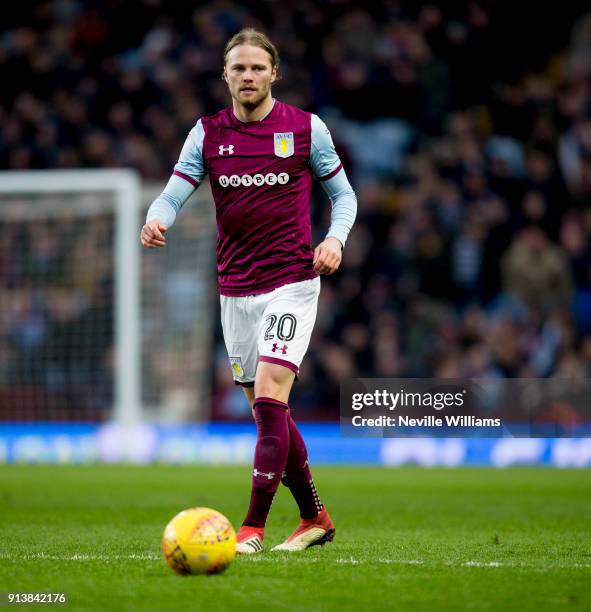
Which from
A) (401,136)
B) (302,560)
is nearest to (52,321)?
(401,136)

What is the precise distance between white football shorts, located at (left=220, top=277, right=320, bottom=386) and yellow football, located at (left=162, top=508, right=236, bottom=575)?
1076mm

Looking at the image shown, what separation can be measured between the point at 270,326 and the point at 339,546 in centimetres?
118

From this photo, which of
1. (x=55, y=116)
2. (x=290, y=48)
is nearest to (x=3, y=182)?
(x=55, y=116)

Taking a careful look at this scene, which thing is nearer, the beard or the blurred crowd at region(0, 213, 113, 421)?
the beard

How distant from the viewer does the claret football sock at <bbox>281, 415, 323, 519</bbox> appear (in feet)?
20.2

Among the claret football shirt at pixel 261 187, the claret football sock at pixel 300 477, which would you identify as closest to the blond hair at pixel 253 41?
the claret football shirt at pixel 261 187

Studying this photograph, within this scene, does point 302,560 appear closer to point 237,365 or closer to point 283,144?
point 237,365

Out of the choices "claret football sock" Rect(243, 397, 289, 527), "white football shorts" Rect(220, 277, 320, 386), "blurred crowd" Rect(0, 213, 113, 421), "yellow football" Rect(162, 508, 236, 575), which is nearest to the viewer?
"yellow football" Rect(162, 508, 236, 575)

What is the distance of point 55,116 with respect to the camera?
725 inches

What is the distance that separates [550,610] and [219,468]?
9.48 m

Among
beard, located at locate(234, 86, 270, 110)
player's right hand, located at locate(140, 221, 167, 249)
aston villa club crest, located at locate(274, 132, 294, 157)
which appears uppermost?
beard, located at locate(234, 86, 270, 110)

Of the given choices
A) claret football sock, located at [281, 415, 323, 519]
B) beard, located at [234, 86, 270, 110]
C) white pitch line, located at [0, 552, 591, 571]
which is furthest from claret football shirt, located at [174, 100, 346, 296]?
white pitch line, located at [0, 552, 591, 571]

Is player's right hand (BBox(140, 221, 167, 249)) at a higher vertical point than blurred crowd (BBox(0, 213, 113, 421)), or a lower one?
higher

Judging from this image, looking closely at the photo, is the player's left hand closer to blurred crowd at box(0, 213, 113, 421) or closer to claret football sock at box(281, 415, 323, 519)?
claret football sock at box(281, 415, 323, 519)
